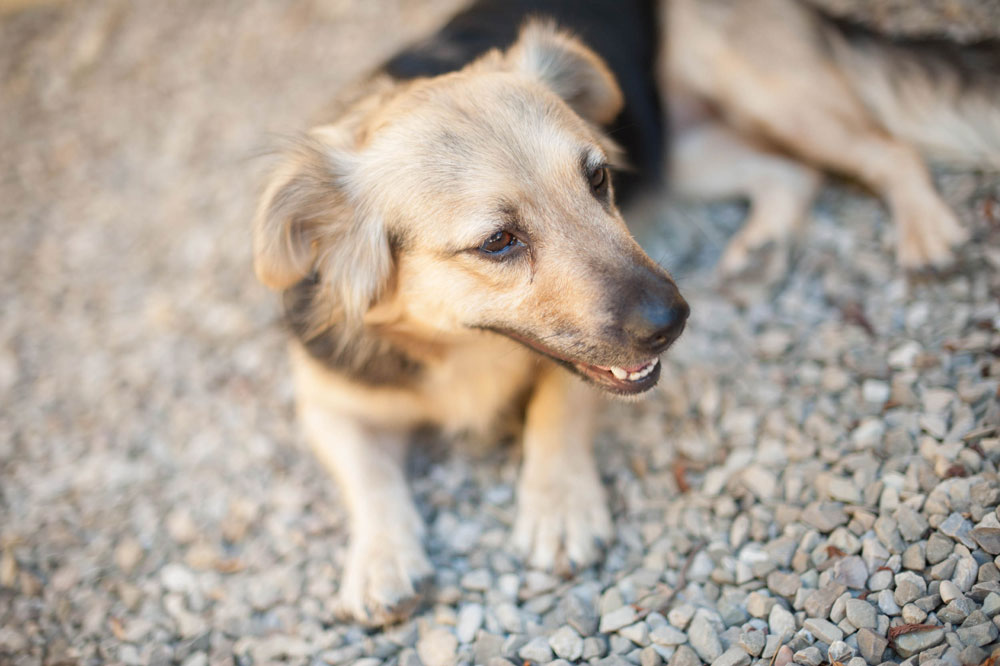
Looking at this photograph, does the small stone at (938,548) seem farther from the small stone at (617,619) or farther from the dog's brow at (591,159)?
the dog's brow at (591,159)

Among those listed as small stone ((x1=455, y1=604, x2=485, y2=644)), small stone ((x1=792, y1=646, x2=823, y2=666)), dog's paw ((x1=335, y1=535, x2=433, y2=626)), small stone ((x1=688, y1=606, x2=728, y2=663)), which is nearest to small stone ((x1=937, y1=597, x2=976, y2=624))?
small stone ((x1=792, y1=646, x2=823, y2=666))

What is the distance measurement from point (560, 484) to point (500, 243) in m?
0.97

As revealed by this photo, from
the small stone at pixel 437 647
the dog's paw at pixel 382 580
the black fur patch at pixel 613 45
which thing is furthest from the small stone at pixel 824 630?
the black fur patch at pixel 613 45

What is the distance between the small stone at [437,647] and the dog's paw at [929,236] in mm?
2377

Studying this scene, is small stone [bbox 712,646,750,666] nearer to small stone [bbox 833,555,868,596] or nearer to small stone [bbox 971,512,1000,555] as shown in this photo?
small stone [bbox 833,555,868,596]

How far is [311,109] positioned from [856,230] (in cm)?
343

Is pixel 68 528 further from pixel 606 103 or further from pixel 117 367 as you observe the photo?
pixel 606 103

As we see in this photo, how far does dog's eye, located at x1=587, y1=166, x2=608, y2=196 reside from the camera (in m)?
2.37

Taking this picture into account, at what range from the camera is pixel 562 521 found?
2574 millimetres

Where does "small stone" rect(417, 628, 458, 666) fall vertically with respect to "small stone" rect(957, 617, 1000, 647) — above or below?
below

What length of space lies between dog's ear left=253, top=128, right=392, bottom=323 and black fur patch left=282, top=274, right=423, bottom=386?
6.4 inches

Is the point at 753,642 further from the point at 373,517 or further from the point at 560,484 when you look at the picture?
the point at 373,517

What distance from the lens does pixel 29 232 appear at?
16.1 feet

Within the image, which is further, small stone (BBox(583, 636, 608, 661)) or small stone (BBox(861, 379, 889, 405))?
small stone (BBox(861, 379, 889, 405))
